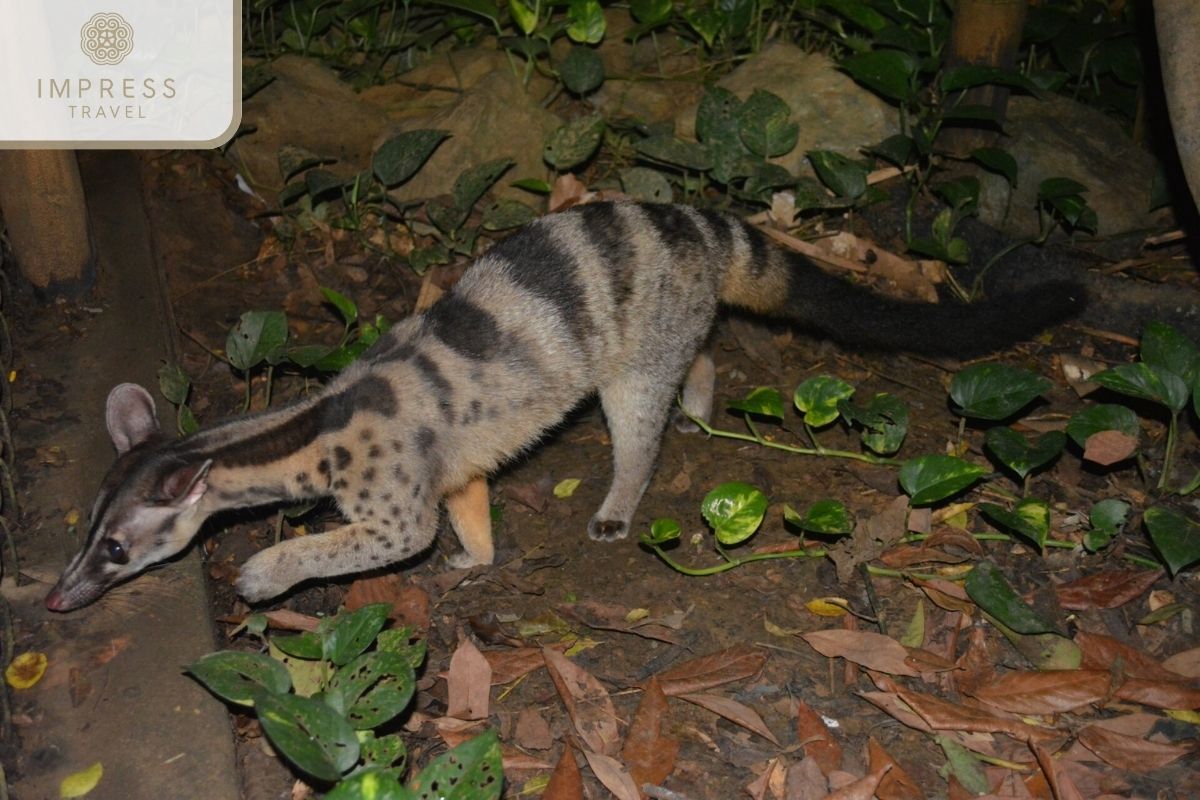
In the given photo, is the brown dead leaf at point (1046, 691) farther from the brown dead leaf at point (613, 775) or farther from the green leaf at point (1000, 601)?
the brown dead leaf at point (613, 775)

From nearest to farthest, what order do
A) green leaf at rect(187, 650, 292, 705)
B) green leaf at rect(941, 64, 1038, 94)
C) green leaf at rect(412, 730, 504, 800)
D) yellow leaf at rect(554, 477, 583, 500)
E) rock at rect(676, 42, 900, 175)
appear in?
green leaf at rect(412, 730, 504, 800) < green leaf at rect(187, 650, 292, 705) < yellow leaf at rect(554, 477, 583, 500) < green leaf at rect(941, 64, 1038, 94) < rock at rect(676, 42, 900, 175)

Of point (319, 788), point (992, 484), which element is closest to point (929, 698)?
point (992, 484)

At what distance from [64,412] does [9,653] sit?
1426 millimetres

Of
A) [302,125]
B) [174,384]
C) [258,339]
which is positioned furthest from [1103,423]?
[302,125]

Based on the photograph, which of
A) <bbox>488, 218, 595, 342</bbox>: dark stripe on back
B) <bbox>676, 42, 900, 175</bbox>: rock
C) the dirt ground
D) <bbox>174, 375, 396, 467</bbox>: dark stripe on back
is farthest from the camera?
<bbox>676, 42, 900, 175</bbox>: rock

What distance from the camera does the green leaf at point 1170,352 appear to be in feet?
16.1

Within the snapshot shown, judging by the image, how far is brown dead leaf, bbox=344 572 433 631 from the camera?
478 centimetres

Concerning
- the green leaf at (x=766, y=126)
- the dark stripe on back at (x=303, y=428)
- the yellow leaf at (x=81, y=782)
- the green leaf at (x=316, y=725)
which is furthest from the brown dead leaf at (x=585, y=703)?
the green leaf at (x=766, y=126)

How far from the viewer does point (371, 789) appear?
3246mm

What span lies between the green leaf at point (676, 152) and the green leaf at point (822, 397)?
6.55 ft

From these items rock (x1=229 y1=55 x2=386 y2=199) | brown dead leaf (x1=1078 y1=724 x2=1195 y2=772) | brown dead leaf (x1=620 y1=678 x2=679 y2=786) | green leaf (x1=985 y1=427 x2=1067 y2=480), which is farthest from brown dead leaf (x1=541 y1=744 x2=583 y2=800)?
rock (x1=229 y1=55 x2=386 y2=199)

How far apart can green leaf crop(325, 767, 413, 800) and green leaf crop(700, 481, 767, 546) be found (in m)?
1.90

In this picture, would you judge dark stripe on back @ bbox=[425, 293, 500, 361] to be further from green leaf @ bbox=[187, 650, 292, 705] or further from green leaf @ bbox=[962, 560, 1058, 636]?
green leaf @ bbox=[962, 560, 1058, 636]

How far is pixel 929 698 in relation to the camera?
4230 mm
